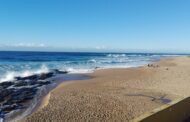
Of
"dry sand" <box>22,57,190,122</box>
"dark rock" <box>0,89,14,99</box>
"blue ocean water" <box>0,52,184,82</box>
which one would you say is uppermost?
"dry sand" <box>22,57,190,122</box>

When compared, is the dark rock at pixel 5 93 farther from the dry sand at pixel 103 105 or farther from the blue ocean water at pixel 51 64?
the blue ocean water at pixel 51 64

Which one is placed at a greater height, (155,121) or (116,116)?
(155,121)

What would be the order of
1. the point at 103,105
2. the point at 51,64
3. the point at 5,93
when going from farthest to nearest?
the point at 51,64
the point at 5,93
the point at 103,105

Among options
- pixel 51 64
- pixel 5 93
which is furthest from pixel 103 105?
pixel 51 64

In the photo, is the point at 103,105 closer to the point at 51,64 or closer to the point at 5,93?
the point at 5,93

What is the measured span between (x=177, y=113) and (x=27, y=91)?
1087cm

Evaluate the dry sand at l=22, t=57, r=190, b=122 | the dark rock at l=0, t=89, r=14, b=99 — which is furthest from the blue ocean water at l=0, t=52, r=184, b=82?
the dry sand at l=22, t=57, r=190, b=122

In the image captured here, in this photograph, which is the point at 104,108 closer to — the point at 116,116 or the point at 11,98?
the point at 116,116

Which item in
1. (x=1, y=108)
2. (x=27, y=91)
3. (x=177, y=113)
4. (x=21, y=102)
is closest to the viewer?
(x=177, y=113)

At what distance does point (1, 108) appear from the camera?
10.8m

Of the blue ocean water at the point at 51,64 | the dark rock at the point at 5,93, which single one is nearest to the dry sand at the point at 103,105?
the dark rock at the point at 5,93

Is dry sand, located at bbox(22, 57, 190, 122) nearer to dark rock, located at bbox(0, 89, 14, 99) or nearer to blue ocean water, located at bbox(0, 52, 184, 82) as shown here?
dark rock, located at bbox(0, 89, 14, 99)

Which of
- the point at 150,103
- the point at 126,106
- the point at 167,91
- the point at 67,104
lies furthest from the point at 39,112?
the point at 167,91

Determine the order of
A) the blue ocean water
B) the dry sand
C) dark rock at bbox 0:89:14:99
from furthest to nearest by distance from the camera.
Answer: the blue ocean water < dark rock at bbox 0:89:14:99 < the dry sand
